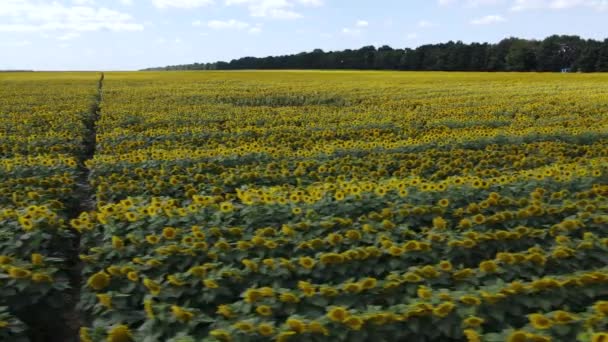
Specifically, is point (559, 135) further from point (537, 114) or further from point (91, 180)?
point (91, 180)

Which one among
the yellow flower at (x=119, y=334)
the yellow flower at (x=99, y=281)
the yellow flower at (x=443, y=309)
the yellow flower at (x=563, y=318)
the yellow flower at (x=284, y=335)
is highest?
the yellow flower at (x=563, y=318)

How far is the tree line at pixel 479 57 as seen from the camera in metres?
53.6

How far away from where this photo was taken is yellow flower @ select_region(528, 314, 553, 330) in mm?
2785

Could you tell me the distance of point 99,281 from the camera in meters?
3.63

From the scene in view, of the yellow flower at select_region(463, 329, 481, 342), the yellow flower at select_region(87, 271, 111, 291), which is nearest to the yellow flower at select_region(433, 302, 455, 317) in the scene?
the yellow flower at select_region(463, 329, 481, 342)

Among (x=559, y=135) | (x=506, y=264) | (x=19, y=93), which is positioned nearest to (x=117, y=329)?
(x=506, y=264)

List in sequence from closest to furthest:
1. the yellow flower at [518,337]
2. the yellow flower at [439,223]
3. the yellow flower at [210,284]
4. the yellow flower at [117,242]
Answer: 1. the yellow flower at [518,337]
2. the yellow flower at [210,284]
3. the yellow flower at [117,242]
4. the yellow flower at [439,223]

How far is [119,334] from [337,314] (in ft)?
3.72

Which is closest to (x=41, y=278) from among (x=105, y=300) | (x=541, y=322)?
(x=105, y=300)

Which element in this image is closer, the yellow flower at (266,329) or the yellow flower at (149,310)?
the yellow flower at (266,329)

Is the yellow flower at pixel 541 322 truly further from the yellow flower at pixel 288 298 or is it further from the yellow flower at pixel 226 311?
the yellow flower at pixel 226 311

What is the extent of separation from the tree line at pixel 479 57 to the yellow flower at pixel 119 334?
2184 inches

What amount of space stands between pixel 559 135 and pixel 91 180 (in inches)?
296

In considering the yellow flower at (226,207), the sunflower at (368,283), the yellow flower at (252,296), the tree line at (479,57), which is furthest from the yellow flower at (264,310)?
the tree line at (479,57)
